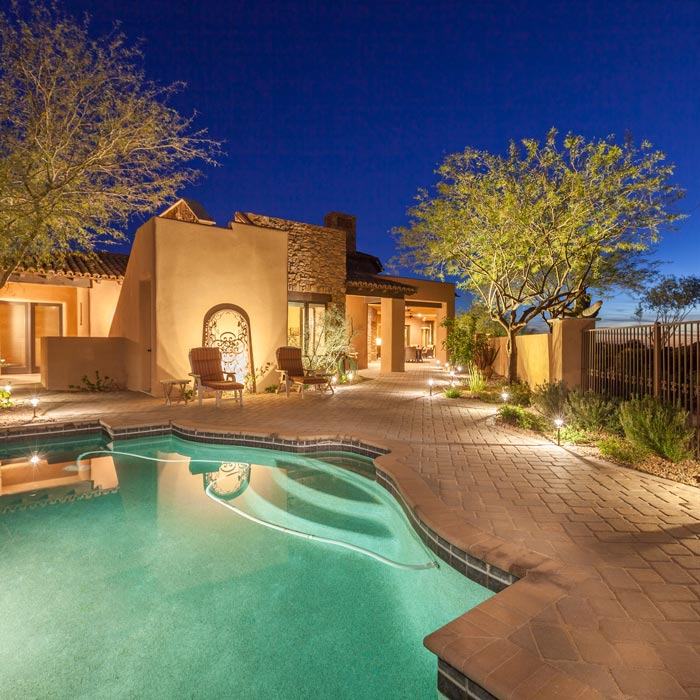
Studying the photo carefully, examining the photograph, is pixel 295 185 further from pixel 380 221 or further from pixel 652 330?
pixel 652 330

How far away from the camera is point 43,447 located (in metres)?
6.96

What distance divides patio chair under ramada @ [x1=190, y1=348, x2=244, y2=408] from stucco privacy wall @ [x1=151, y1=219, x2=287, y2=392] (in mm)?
771

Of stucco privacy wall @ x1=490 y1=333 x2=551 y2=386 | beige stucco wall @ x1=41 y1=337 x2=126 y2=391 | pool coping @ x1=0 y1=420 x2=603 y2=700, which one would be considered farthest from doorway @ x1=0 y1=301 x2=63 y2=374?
pool coping @ x1=0 y1=420 x2=603 y2=700

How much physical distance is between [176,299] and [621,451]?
903 cm

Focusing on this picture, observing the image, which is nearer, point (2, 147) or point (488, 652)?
point (488, 652)

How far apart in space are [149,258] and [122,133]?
2.94 m

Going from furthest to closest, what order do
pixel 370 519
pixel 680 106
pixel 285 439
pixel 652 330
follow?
pixel 680 106, pixel 285 439, pixel 652 330, pixel 370 519

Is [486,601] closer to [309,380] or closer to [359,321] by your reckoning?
[309,380]

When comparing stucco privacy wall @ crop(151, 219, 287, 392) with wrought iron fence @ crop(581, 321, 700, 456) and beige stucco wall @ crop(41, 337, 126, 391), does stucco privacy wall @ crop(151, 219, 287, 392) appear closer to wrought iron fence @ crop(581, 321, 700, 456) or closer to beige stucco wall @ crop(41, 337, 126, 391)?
beige stucco wall @ crop(41, 337, 126, 391)

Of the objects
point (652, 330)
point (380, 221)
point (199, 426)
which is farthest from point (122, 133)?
point (380, 221)

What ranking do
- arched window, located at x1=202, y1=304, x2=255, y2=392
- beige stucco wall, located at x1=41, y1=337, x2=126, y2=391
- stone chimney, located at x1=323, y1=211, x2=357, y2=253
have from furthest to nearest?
stone chimney, located at x1=323, y1=211, x2=357, y2=253
beige stucco wall, located at x1=41, y1=337, x2=126, y2=391
arched window, located at x1=202, y1=304, x2=255, y2=392

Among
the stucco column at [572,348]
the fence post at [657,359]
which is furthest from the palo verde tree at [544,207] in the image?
the fence post at [657,359]

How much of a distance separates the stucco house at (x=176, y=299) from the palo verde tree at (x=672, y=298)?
54.5 ft

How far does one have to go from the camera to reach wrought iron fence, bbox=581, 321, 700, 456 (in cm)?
507
